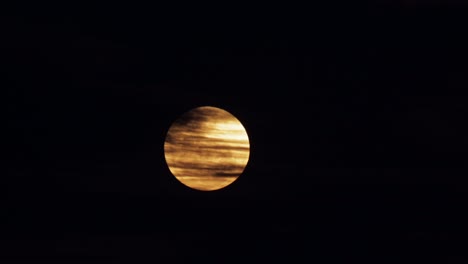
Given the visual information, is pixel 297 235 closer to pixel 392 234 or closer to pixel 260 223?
pixel 260 223

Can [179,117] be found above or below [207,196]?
above

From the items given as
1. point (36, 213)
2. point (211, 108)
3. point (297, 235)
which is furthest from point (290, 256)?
point (36, 213)

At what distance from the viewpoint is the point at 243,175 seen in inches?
58.8

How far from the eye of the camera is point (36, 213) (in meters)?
1.44

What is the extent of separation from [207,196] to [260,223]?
24cm

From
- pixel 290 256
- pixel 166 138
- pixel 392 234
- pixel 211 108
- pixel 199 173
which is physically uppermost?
pixel 211 108

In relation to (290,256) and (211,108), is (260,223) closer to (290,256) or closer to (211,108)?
(290,256)

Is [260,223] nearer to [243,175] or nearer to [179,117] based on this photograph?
[243,175]

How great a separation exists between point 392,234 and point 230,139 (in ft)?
2.51

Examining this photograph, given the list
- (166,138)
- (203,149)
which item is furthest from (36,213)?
(203,149)

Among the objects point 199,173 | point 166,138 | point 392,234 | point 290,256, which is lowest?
point 290,256

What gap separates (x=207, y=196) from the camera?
148cm

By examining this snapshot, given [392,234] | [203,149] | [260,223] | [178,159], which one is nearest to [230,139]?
[203,149]

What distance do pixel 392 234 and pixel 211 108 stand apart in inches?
35.2
